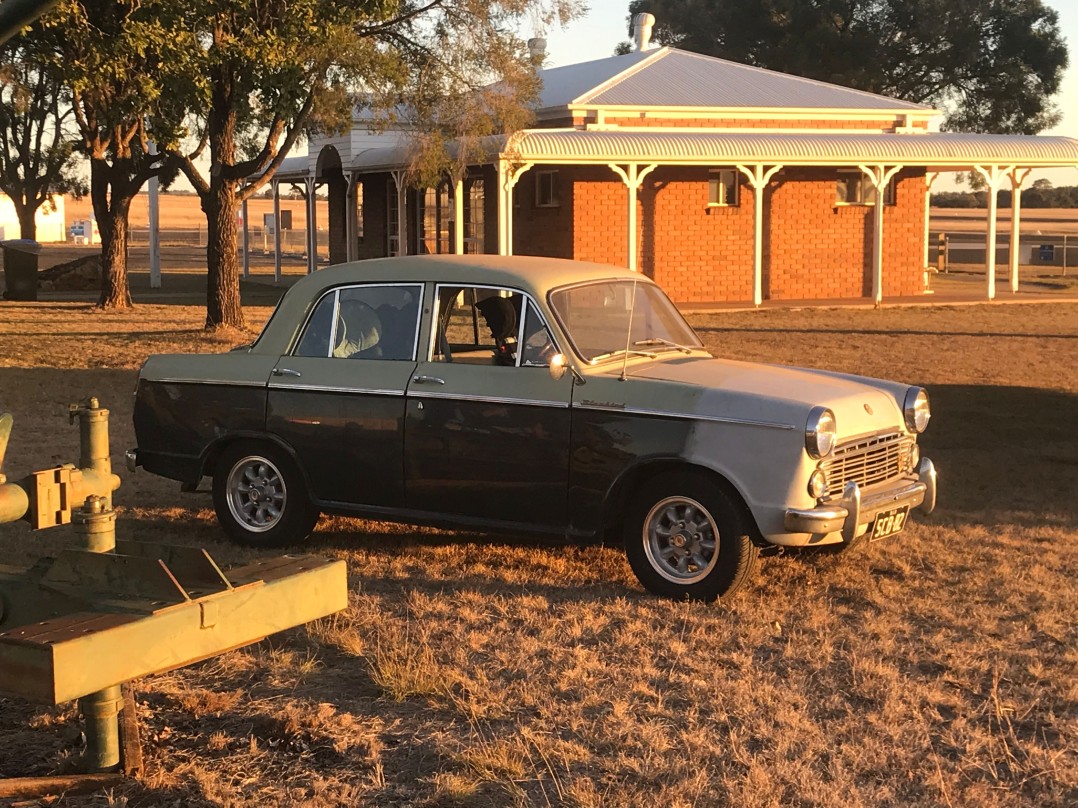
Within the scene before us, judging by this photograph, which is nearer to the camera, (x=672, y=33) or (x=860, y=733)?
(x=860, y=733)

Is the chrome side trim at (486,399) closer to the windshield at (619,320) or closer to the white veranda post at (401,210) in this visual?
the windshield at (619,320)

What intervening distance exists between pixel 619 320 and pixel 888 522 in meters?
1.76

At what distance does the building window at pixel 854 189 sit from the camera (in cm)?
2964

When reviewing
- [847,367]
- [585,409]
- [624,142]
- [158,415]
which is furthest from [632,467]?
[624,142]

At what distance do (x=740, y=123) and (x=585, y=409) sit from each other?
77.8ft

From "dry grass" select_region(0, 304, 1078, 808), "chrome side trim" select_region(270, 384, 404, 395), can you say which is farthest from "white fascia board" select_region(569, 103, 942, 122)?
"chrome side trim" select_region(270, 384, 404, 395)

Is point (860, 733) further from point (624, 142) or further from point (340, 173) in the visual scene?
point (340, 173)

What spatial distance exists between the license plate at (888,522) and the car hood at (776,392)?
1.39 feet

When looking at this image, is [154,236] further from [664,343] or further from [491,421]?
[491,421]

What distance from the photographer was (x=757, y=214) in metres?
26.1

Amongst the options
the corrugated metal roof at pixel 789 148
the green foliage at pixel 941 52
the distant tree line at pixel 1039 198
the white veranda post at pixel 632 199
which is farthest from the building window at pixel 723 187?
the distant tree line at pixel 1039 198

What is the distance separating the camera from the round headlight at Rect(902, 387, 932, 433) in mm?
7434

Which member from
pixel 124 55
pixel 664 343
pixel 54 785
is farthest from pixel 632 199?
pixel 54 785

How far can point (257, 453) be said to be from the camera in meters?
8.00
